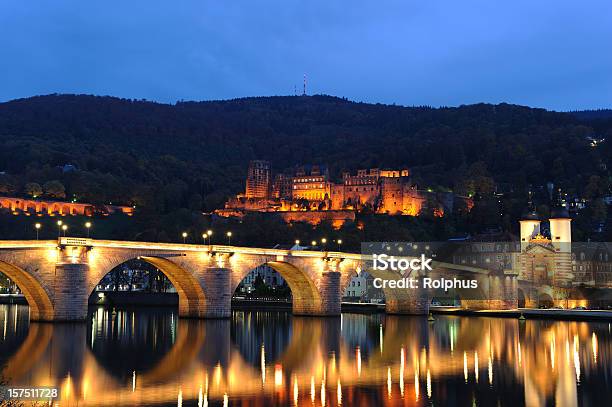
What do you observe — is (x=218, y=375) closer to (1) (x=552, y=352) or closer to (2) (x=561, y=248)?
(1) (x=552, y=352)

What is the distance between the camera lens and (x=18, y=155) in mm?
146500

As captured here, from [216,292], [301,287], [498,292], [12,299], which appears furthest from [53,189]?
[216,292]

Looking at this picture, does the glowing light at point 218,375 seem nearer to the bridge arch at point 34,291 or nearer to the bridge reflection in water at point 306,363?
the bridge reflection in water at point 306,363

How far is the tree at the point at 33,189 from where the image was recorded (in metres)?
127

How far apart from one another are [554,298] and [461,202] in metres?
66.3

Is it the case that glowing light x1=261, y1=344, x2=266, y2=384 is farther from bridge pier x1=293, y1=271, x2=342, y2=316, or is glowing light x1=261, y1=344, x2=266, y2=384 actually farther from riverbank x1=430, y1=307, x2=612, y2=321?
riverbank x1=430, y1=307, x2=612, y2=321

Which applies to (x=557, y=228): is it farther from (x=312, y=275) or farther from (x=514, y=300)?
(x=312, y=275)

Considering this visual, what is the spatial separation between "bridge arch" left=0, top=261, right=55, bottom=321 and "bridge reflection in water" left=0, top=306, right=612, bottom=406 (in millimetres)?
1167

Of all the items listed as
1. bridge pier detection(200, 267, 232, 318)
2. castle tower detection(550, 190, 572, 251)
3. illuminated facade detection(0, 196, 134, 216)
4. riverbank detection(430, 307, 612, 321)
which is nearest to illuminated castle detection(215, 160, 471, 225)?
illuminated facade detection(0, 196, 134, 216)

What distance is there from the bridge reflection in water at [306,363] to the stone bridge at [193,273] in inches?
68.9

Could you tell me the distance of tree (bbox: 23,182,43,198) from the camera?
127 m

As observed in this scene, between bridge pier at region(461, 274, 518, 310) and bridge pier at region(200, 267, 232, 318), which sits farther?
bridge pier at region(461, 274, 518, 310)

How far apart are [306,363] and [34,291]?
19.2 meters

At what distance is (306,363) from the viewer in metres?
33.1
